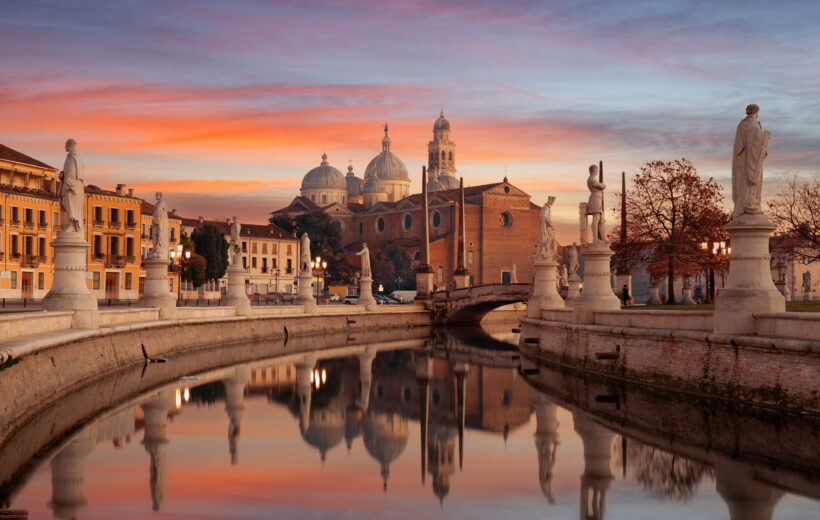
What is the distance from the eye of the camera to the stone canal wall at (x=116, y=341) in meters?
16.2

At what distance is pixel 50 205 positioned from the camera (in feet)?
220

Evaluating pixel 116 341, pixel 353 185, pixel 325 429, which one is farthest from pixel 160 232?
pixel 353 185

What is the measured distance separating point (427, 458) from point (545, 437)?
2792mm

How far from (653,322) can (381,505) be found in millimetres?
12723

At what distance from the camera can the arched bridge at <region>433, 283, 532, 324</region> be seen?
63906 millimetres

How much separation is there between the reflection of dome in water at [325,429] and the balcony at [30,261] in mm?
47521

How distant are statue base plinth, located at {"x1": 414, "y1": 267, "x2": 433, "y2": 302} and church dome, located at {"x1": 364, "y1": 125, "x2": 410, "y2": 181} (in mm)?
100047

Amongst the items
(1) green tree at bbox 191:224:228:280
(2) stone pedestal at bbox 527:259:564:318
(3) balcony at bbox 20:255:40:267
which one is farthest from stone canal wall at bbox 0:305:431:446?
(1) green tree at bbox 191:224:228:280

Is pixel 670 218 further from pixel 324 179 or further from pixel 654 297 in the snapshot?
pixel 324 179

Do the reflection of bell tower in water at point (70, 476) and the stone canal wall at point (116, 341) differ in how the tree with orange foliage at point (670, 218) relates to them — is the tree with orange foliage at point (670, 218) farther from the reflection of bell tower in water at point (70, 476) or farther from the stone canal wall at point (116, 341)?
the reflection of bell tower in water at point (70, 476)

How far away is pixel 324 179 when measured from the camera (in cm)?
16375

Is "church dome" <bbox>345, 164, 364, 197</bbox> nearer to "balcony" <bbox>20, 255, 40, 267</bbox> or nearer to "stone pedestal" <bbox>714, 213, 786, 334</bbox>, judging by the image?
"balcony" <bbox>20, 255, 40, 267</bbox>

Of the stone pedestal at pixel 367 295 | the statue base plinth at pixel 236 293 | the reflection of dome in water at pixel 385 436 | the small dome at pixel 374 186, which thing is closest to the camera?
the reflection of dome in water at pixel 385 436

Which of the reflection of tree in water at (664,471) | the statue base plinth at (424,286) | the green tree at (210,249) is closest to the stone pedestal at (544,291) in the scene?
the reflection of tree in water at (664,471)
